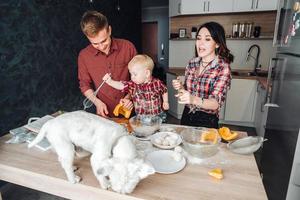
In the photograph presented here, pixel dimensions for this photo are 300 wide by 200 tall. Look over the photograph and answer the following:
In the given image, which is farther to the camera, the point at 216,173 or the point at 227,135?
the point at 227,135

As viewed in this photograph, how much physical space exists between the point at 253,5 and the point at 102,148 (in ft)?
11.2

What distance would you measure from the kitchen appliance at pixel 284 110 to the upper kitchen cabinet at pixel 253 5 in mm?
1688

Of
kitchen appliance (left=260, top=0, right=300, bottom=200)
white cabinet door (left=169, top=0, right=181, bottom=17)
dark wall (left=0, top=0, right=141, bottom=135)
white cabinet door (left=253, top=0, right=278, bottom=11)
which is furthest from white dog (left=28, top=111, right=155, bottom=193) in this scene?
white cabinet door (left=253, top=0, right=278, bottom=11)

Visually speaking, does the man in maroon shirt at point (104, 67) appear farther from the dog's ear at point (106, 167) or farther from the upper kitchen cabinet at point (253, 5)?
the upper kitchen cabinet at point (253, 5)

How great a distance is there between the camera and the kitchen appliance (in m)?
1.26

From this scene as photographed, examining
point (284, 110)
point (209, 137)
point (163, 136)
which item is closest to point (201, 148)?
point (209, 137)

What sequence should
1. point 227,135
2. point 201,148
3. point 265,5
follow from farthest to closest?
1. point 265,5
2. point 227,135
3. point 201,148

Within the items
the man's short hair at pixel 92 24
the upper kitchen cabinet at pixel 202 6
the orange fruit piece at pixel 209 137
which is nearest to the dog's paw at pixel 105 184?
the orange fruit piece at pixel 209 137

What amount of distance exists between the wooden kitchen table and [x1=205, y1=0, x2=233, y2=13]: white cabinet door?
2.89 meters

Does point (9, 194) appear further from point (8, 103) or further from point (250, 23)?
point (250, 23)

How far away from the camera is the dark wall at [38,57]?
6.65 feet

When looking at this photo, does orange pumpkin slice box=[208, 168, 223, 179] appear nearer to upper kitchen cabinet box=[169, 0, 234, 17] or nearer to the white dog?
the white dog

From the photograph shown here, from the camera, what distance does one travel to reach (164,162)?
0.96m

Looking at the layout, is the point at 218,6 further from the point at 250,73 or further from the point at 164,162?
the point at 164,162
